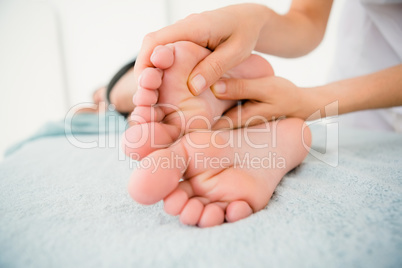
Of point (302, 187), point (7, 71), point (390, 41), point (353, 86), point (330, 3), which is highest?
point (330, 3)

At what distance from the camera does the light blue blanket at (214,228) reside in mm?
299

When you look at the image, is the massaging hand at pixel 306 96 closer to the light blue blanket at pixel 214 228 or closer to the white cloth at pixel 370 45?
the light blue blanket at pixel 214 228

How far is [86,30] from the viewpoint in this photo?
2396 mm

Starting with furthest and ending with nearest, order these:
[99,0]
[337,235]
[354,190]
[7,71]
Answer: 1. [99,0]
2. [7,71]
3. [354,190]
4. [337,235]

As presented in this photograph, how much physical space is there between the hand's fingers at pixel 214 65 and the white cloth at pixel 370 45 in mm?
808

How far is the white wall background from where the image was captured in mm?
2074

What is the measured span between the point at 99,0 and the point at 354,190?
2.66 metres

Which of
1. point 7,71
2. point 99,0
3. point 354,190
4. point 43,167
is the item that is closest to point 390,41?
point 354,190

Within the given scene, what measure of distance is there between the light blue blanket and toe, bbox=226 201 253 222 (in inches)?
1.0

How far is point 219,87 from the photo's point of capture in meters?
0.54

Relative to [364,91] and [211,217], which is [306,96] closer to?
[364,91]

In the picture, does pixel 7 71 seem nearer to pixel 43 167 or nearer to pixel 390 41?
pixel 43 167

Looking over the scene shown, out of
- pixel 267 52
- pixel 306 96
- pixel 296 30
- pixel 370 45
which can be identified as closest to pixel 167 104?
pixel 306 96

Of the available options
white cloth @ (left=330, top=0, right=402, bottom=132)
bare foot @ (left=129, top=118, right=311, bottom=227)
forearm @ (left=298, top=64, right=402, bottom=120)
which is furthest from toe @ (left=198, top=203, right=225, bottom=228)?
white cloth @ (left=330, top=0, right=402, bottom=132)
